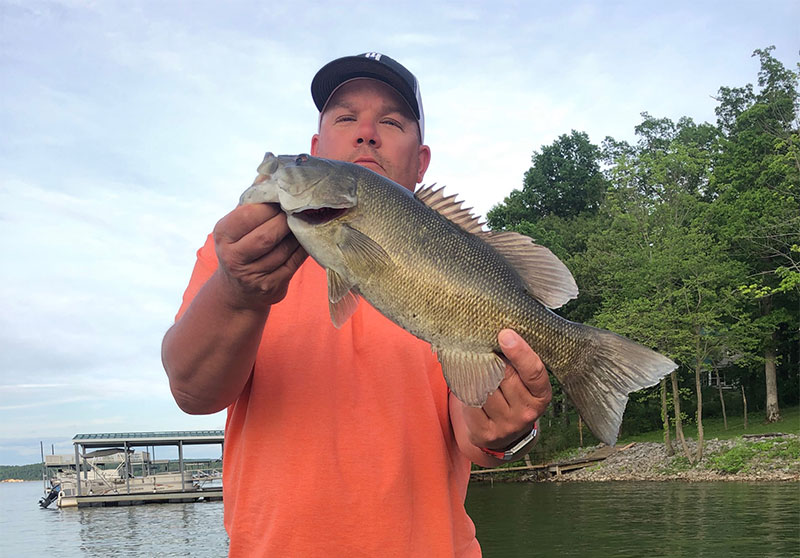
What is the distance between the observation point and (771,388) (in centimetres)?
3447

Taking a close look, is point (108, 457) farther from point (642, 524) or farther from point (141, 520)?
point (642, 524)

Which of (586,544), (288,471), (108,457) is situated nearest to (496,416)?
(288,471)

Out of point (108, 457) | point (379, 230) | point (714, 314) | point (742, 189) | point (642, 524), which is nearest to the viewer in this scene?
point (379, 230)

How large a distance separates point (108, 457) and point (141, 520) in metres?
20.0

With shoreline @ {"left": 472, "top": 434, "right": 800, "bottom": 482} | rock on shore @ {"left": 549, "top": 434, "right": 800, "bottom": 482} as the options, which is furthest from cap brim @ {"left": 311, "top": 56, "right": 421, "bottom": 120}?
rock on shore @ {"left": 549, "top": 434, "right": 800, "bottom": 482}

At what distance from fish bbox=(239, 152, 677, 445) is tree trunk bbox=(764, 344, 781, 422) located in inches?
1436

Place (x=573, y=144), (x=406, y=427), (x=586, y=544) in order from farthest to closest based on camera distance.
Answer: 1. (x=573, y=144)
2. (x=586, y=544)
3. (x=406, y=427)

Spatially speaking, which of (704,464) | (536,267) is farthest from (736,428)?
(536,267)

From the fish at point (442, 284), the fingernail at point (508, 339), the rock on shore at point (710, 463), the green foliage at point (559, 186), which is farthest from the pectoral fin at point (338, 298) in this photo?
the green foliage at point (559, 186)

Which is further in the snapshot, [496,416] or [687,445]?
[687,445]

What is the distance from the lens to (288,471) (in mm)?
2572

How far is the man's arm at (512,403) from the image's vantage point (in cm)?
249

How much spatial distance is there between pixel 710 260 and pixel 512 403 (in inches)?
1296

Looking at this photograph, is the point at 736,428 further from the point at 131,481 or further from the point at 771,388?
the point at 131,481
